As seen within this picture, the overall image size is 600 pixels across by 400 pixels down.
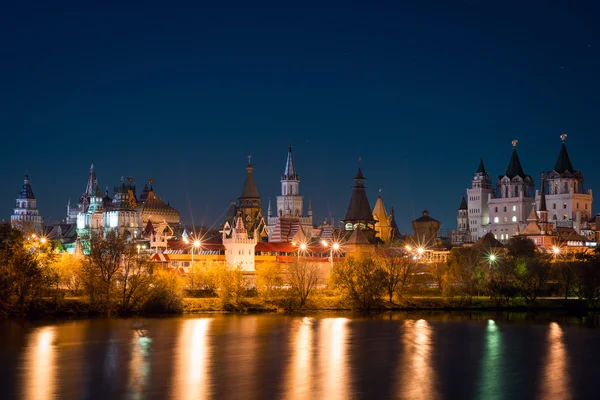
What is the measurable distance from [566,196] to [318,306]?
282 ft

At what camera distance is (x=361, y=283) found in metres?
57.2

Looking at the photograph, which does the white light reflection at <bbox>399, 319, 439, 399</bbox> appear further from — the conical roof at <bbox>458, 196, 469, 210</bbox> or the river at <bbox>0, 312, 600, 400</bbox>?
the conical roof at <bbox>458, 196, 469, 210</bbox>

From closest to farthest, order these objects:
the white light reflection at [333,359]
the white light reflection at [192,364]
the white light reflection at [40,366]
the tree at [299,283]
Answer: the white light reflection at [40,366] → the white light reflection at [192,364] → the white light reflection at [333,359] → the tree at [299,283]

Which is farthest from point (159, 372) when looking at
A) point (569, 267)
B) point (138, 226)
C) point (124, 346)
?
point (138, 226)

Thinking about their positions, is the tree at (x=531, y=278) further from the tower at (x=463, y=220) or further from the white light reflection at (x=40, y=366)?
the tower at (x=463, y=220)

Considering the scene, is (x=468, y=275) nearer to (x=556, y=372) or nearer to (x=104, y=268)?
(x=104, y=268)

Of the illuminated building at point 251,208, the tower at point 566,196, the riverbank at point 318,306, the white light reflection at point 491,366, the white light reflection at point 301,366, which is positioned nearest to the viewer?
the white light reflection at point 301,366

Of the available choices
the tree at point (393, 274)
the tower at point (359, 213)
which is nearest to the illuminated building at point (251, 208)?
the tower at point (359, 213)

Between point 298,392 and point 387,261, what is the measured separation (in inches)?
1166

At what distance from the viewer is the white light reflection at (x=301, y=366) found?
32312 millimetres

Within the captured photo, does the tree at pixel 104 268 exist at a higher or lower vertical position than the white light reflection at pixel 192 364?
higher

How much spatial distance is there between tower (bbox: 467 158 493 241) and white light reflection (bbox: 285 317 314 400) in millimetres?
104308

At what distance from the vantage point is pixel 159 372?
3550 cm

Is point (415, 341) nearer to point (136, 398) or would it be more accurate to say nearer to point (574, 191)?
point (136, 398)
